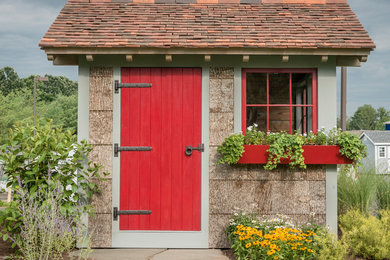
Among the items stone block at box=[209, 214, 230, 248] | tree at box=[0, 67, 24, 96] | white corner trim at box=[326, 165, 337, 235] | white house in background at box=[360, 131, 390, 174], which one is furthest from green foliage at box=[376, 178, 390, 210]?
tree at box=[0, 67, 24, 96]

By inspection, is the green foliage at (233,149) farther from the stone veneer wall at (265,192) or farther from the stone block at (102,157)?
the stone block at (102,157)

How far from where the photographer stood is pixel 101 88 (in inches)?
215

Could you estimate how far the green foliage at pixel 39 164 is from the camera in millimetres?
4816

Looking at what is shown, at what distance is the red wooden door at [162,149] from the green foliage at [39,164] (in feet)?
2.00

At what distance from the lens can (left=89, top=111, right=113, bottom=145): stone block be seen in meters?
5.41

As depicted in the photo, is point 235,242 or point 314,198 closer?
point 235,242

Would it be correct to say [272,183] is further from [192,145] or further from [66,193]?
[66,193]

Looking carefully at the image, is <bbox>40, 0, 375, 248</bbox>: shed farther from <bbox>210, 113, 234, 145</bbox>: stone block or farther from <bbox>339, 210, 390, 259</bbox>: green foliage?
<bbox>339, 210, 390, 259</bbox>: green foliage

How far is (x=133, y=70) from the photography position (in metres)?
5.50

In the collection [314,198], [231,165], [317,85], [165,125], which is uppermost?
[317,85]

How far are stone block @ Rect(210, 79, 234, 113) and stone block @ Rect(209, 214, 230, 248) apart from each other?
1531 mm

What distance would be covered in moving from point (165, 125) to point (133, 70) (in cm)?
94

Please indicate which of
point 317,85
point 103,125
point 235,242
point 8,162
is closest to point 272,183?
point 235,242

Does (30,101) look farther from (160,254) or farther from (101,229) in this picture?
(160,254)
